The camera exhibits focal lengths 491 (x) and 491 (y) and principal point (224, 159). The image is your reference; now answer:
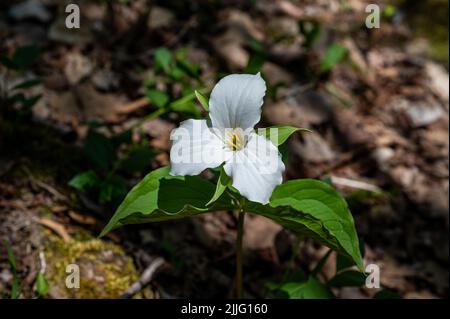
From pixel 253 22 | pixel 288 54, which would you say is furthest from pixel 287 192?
pixel 253 22

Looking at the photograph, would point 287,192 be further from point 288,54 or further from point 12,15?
point 12,15

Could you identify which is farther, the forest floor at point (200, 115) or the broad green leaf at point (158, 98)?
the broad green leaf at point (158, 98)

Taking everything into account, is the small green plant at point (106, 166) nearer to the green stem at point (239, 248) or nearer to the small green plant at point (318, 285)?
the green stem at point (239, 248)

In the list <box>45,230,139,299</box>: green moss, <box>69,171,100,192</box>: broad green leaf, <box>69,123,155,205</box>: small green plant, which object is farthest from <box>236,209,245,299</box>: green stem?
<box>69,171,100,192</box>: broad green leaf

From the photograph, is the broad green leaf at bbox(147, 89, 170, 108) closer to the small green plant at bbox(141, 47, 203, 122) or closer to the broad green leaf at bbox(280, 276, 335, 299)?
the small green plant at bbox(141, 47, 203, 122)

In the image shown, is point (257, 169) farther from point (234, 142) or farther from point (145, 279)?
point (145, 279)

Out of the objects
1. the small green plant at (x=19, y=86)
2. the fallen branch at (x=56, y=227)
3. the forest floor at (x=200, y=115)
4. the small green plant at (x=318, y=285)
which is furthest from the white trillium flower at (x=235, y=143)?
the small green plant at (x=19, y=86)
